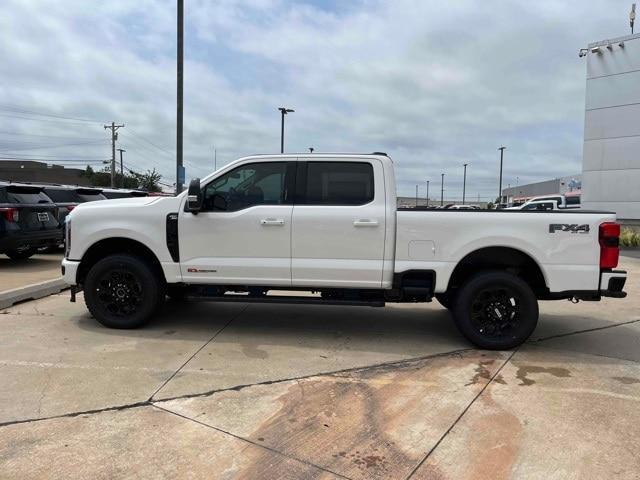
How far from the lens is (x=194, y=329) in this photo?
6.37 m

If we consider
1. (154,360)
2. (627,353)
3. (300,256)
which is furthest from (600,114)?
(154,360)


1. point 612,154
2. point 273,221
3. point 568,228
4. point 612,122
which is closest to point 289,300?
point 273,221

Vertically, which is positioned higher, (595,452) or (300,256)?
(300,256)

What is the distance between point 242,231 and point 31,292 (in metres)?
3.96

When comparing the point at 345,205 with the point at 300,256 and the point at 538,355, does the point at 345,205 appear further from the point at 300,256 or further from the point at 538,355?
the point at 538,355

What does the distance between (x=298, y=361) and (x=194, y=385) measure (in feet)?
3.58

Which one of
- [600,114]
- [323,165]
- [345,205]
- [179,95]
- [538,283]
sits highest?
[600,114]

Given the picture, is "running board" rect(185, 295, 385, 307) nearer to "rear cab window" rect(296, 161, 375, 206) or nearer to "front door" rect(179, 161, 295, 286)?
"front door" rect(179, 161, 295, 286)

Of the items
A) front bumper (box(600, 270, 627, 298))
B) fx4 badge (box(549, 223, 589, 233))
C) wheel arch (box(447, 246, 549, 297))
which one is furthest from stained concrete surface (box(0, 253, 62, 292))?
front bumper (box(600, 270, 627, 298))

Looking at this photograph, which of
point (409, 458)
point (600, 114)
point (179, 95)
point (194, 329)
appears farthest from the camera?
point (600, 114)

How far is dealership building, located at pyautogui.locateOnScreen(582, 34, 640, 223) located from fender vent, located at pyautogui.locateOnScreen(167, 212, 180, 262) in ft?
68.2

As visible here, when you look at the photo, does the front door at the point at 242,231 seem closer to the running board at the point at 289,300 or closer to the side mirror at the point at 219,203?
the side mirror at the point at 219,203

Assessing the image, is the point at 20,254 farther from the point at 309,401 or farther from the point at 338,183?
the point at 309,401

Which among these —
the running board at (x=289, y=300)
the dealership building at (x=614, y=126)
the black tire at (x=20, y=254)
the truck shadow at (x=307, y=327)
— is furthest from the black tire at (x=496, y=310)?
the dealership building at (x=614, y=126)
